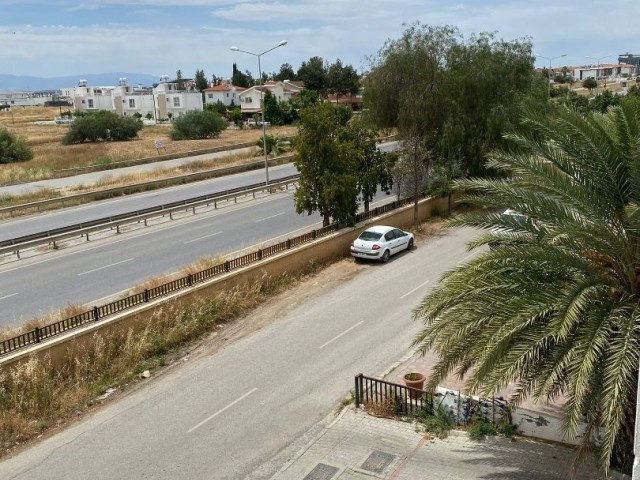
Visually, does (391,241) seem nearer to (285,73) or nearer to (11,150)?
(11,150)

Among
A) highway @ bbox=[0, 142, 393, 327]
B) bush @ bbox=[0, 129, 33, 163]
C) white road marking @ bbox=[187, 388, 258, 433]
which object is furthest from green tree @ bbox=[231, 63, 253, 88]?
white road marking @ bbox=[187, 388, 258, 433]

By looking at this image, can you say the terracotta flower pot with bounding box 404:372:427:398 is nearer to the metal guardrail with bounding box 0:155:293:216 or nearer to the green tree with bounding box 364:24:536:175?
the green tree with bounding box 364:24:536:175

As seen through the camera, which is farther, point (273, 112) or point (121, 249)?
point (273, 112)

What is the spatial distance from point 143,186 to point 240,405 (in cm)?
2967

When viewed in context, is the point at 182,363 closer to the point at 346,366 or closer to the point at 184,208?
the point at 346,366

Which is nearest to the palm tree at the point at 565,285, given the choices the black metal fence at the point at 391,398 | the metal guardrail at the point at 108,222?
the black metal fence at the point at 391,398

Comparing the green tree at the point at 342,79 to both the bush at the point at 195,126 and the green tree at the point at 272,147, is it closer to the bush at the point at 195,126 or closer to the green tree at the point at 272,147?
the bush at the point at 195,126

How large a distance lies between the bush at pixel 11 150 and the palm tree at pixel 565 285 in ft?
195

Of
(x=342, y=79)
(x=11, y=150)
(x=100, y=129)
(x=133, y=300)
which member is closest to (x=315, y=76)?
(x=342, y=79)

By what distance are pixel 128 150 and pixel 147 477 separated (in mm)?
59286

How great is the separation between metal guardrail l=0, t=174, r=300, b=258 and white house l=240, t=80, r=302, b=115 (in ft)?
214

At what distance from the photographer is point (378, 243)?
23000 mm

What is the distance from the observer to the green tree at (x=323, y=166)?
23375 mm

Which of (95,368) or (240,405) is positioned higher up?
(95,368)
